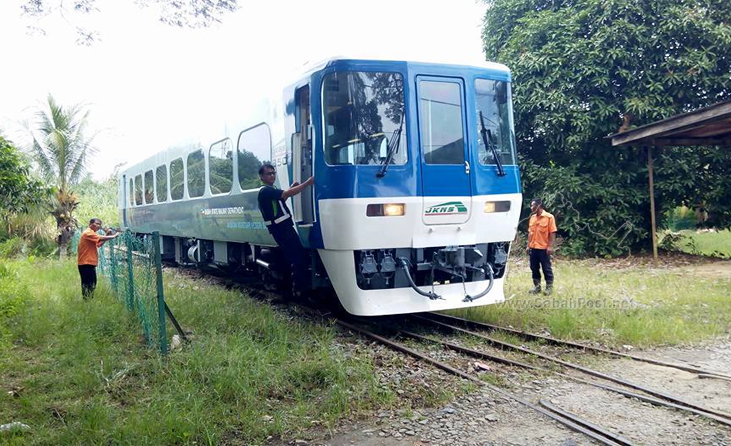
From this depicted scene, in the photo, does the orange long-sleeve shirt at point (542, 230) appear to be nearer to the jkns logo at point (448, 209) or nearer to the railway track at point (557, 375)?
the railway track at point (557, 375)

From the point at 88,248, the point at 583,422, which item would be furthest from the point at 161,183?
the point at 583,422

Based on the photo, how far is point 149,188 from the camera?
14.7 m

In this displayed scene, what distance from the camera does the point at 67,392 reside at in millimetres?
4883

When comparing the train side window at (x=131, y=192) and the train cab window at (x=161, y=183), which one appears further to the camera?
the train side window at (x=131, y=192)

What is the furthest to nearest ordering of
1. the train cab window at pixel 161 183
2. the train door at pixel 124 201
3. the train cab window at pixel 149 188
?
the train door at pixel 124 201, the train cab window at pixel 149 188, the train cab window at pixel 161 183

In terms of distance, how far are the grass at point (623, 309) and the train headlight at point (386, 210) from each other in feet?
6.42

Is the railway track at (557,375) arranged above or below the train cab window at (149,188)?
below

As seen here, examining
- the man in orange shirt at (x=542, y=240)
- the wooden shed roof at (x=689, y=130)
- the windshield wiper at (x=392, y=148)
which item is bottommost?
the man in orange shirt at (x=542, y=240)

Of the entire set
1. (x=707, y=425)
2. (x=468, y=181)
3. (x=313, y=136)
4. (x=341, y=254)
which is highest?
(x=313, y=136)

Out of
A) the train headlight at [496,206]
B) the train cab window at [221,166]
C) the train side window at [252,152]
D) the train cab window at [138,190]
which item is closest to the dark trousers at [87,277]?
the train cab window at [221,166]

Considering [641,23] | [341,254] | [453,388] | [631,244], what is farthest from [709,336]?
[641,23]

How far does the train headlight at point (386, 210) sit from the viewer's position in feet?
20.1

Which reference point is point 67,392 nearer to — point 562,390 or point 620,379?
point 562,390

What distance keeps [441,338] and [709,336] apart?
9.27 ft
